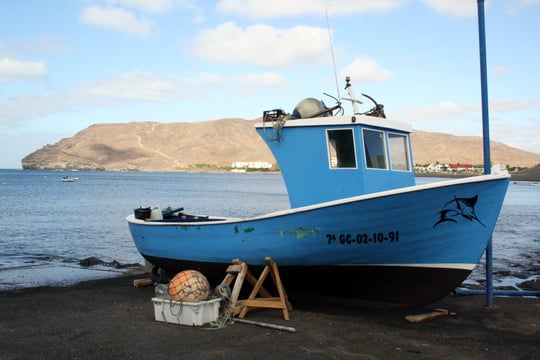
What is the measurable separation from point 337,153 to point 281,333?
314 centimetres

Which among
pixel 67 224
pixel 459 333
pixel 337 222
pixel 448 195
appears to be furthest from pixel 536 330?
pixel 67 224

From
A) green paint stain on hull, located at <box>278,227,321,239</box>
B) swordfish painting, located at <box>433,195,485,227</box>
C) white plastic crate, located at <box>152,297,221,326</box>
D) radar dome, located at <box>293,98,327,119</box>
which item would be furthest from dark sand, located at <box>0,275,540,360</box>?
radar dome, located at <box>293,98,327,119</box>

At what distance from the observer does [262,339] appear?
7.31 m

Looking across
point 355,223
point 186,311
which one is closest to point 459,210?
point 355,223

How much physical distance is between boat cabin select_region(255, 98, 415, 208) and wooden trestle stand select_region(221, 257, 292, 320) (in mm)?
1472

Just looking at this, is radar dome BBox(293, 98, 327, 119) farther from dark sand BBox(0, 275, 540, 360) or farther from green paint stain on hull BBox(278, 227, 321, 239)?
dark sand BBox(0, 275, 540, 360)

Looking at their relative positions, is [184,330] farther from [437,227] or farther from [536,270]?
[536,270]

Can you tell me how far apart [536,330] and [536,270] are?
790 cm

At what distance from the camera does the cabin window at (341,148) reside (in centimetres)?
900

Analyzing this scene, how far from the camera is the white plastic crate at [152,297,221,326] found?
7.93 meters

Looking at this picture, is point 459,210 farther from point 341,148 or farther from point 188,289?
point 188,289

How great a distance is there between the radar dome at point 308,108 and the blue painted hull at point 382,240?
2.08 m

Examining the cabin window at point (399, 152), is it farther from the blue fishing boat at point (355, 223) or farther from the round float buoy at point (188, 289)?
the round float buoy at point (188, 289)

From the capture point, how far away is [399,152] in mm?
9602
